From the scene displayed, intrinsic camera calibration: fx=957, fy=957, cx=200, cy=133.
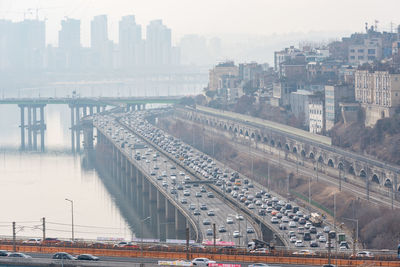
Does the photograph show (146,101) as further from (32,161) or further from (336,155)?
(336,155)

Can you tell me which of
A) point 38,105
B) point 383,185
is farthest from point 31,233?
point 38,105

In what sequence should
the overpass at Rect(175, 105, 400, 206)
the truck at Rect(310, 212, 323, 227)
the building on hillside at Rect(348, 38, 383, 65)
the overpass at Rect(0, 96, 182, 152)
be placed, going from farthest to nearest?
the overpass at Rect(0, 96, 182, 152) → the building on hillside at Rect(348, 38, 383, 65) → the overpass at Rect(175, 105, 400, 206) → the truck at Rect(310, 212, 323, 227)

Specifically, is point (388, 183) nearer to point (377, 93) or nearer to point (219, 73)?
point (377, 93)

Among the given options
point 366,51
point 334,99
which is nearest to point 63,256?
point 334,99

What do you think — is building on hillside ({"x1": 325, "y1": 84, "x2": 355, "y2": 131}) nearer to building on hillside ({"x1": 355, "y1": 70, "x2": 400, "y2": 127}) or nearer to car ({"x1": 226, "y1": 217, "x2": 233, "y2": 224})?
building on hillside ({"x1": 355, "y1": 70, "x2": 400, "y2": 127})

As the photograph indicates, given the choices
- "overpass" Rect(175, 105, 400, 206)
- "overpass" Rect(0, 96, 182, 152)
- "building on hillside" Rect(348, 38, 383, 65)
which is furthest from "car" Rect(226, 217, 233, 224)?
"overpass" Rect(0, 96, 182, 152)

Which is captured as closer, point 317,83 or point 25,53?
point 317,83

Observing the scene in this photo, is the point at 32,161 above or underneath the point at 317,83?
underneath
